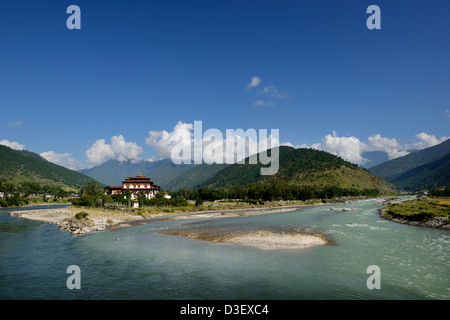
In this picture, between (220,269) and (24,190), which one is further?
(24,190)

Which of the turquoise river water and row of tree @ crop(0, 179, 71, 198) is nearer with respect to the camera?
the turquoise river water

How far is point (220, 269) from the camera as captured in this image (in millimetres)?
26344

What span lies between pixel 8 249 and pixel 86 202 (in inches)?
2594

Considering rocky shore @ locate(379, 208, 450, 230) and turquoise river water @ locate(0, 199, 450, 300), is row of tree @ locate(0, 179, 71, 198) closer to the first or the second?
turquoise river water @ locate(0, 199, 450, 300)

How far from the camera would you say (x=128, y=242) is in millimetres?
40094

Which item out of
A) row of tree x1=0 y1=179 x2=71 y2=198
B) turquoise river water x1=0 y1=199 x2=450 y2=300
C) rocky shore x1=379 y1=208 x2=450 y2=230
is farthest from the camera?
row of tree x1=0 y1=179 x2=71 y2=198

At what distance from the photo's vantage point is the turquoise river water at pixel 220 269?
67.4 ft

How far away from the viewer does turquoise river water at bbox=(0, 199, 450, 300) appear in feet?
67.4

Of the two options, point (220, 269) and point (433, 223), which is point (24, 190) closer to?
point (220, 269)

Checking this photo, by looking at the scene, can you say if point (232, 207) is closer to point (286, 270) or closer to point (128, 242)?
point (128, 242)

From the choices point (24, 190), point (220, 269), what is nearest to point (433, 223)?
point (220, 269)

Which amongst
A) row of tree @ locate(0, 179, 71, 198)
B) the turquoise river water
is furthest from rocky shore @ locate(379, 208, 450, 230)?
row of tree @ locate(0, 179, 71, 198)
